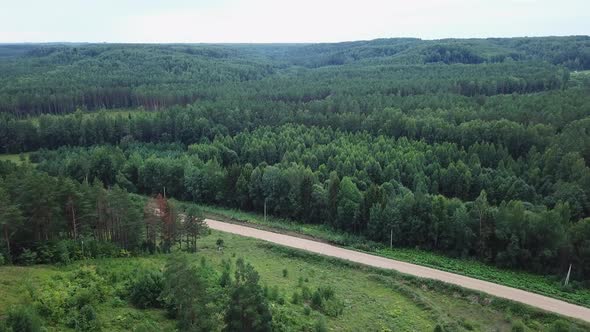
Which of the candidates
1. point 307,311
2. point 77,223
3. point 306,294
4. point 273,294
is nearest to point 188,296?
point 273,294

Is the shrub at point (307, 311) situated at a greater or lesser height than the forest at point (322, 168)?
lesser

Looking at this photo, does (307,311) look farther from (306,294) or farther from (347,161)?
(347,161)

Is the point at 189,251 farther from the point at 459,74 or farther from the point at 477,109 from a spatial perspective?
the point at 459,74

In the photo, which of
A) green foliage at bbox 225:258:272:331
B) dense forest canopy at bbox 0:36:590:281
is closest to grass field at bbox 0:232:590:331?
green foliage at bbox 225:258:272:331

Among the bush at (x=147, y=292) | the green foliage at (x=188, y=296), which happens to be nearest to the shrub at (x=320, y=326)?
the green foliage at (x=188, y=296)

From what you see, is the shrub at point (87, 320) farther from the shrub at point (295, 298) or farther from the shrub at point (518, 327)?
the shrub at point (518, 327)

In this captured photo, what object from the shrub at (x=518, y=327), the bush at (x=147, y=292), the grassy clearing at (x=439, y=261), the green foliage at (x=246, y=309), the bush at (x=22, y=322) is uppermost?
the bush at (x=22, y=322)

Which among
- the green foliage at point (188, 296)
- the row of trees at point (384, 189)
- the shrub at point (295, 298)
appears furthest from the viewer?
the row of trees at point (384, 189)
